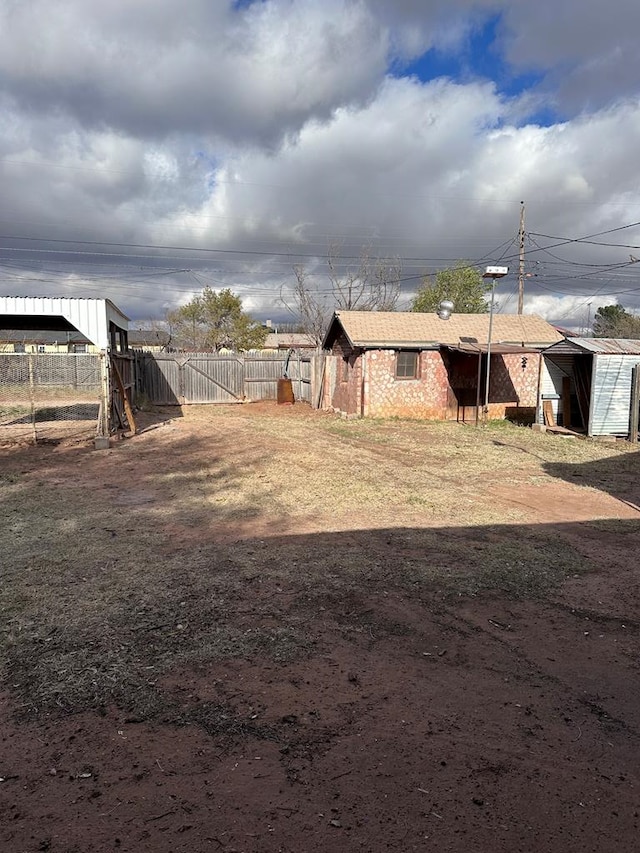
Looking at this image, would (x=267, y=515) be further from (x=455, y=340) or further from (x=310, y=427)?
(x=455, y=340)

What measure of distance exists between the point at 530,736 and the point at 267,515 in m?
4.76

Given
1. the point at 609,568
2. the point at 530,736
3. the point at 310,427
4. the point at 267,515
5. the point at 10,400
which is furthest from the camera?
the point at 10,400

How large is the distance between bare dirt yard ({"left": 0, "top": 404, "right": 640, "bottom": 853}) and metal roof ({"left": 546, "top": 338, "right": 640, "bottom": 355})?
826 centimetres

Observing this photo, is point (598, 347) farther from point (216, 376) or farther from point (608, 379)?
point (216, 376)

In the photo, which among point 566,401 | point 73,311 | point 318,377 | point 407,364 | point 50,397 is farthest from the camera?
point 50,397

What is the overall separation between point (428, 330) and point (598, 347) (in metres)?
6.37

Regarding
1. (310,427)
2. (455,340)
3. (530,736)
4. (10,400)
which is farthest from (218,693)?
(10,400)

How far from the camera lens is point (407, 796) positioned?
2561 millimetres

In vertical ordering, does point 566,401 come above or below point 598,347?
below

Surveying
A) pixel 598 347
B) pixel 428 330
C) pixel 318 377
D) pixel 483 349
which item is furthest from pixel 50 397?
pixel 598 347

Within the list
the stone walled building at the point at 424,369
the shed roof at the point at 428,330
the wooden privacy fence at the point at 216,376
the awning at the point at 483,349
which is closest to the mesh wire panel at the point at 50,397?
the wooden privacy fence at the point at 216,376

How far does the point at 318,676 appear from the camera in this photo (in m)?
3.58

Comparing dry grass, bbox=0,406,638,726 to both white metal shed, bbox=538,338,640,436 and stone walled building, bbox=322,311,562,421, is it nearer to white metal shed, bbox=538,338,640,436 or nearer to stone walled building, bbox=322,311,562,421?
white metal shed, bbox=538,338,640,436

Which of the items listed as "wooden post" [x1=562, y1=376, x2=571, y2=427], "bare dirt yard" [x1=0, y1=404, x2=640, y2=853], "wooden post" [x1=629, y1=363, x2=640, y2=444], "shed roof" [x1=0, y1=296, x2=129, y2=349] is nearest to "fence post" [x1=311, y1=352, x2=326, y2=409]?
"wooden post" [x1=562, y1=376, x2=571, y2=427]
